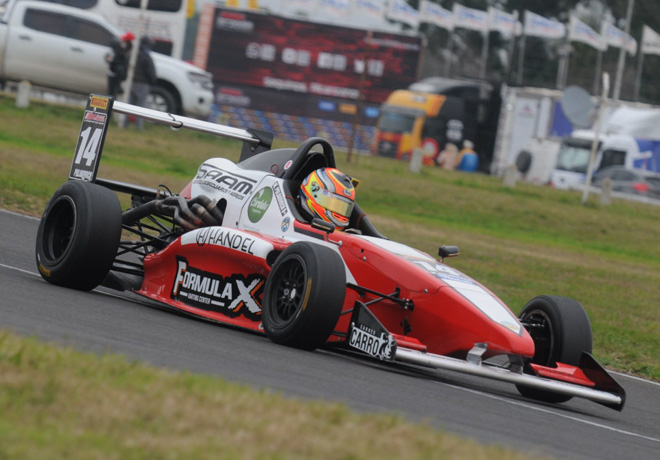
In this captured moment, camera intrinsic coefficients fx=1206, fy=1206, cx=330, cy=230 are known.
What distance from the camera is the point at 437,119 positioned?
4341 centimetres

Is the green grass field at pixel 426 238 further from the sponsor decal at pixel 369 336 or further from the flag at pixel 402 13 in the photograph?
the flag at pixel 402 13

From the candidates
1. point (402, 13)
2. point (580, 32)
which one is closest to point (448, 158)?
point (580, 32)

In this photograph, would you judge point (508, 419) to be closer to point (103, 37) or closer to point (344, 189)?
point (344, 189)

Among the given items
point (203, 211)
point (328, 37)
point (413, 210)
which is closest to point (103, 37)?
point (413, 210)

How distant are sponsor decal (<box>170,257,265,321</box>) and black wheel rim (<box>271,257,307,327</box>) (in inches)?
16.3

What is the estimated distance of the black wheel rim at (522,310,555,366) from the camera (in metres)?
8.21

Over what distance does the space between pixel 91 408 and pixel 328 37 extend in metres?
39.3

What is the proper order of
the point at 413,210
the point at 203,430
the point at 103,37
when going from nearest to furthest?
the point at 203,430 < the point at 413,210 < the point at 103,37

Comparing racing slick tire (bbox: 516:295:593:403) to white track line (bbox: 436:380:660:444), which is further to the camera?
racing slick tire (bbox: 516:295:593:403)

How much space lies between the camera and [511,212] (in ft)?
85.9

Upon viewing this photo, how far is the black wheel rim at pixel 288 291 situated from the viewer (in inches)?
300

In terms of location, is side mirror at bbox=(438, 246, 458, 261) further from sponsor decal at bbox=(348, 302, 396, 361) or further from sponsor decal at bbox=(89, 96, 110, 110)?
sponsor decal at bbox=(89, 96, 110, 110)

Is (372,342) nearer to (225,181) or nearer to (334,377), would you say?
(334,377)

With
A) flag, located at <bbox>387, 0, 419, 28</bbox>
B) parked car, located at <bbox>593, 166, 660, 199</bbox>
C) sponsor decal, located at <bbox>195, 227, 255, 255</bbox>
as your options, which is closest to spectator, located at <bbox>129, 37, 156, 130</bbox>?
parked car, located at <bbox>593, 166, 660, 199</bbox>
